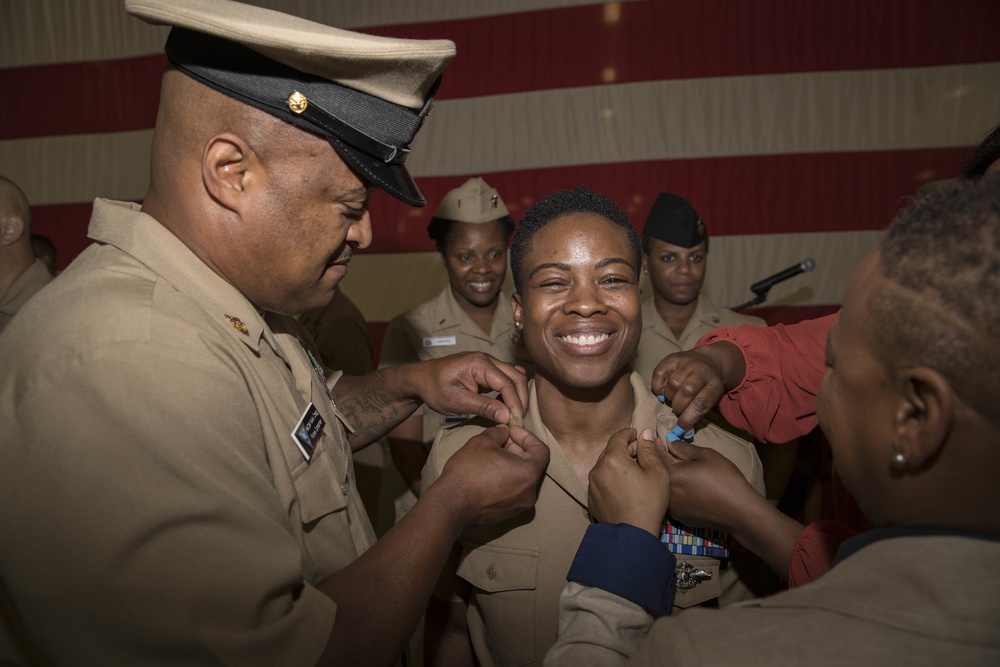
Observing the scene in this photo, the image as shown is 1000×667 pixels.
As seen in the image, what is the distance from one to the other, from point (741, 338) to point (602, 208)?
55 cm

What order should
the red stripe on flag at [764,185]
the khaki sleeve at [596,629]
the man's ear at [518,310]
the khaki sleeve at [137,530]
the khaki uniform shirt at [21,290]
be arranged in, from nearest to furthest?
1. the khaki sleeve at [137,530]
2. the khaki sleeve at [596,629]
3. the man's ear at [518,310]
4. the khaki uniform shirt at [21,290]
5. the red stripe on flag at [764,185]

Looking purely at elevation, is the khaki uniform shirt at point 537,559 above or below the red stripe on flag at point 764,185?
below

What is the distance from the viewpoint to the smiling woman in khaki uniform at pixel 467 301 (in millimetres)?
3109

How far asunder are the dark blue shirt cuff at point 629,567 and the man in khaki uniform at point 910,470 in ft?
0.71

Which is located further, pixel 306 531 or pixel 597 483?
pixel 597 483

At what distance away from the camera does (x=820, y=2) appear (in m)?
3.62

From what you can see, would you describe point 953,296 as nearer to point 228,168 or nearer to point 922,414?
point 922,414

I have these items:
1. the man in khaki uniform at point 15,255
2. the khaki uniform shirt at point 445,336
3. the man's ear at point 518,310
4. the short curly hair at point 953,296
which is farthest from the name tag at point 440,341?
the short curly hair at point 953,296

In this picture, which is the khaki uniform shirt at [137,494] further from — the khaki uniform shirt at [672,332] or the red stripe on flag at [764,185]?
the red stripe on flag at [764,185]

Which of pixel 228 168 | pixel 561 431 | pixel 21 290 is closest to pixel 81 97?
pixel 21 290

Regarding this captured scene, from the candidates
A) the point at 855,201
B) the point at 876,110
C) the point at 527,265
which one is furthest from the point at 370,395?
the point at 876,110

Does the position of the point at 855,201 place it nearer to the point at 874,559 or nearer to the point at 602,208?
the point at 602,208

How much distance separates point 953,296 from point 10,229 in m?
3.56

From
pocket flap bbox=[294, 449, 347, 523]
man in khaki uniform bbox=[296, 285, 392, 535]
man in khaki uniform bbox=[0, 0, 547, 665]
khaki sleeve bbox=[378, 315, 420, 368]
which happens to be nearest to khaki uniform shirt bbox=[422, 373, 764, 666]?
man in khaki uniform bbox=[0, 0, 547, 665]
